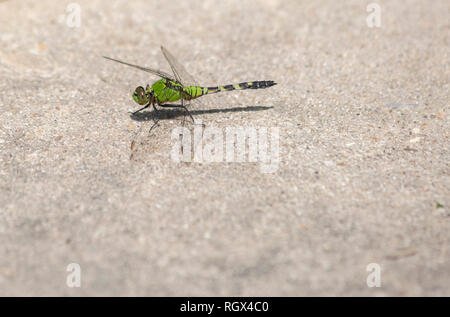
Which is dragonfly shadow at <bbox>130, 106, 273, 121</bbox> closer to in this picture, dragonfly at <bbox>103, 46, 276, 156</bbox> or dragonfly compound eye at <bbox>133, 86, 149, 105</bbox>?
dragonfly at <bbox>103, 46, 276, 156</bbox>

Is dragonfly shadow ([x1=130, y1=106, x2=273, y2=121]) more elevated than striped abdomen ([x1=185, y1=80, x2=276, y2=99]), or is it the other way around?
striped abdomen ([x1=185, y1=80, x2=276, y2=99])

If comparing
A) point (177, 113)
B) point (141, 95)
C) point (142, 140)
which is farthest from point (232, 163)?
point (141, 95)

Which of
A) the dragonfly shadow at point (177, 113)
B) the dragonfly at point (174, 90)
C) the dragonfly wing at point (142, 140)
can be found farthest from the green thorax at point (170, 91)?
the dragonfly wing at point (142, 140)

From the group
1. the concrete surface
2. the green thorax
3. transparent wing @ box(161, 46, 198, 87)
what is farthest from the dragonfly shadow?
transparent wing @ box(161, 46, 198, 87)

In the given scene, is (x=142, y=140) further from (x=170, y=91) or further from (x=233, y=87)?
(x=233, y=87)

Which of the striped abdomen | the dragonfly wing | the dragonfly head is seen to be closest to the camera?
the dragonfly wing

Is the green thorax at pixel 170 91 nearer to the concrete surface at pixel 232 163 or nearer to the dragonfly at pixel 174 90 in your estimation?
the dragonfly at pixel 174 90
